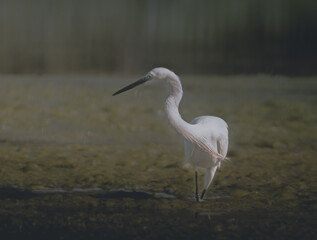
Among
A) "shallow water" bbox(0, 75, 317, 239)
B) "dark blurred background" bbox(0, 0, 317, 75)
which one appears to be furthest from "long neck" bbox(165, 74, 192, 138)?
"dark blurred background" bbox(0, 0, 317, 75)

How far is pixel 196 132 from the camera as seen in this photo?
2809 mm

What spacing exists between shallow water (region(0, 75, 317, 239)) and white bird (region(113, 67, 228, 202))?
23 centimetres

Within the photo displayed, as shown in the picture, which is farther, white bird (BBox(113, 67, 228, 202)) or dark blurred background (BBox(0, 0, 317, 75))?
dark blurred background (BBox(0, 0, 317, 75))

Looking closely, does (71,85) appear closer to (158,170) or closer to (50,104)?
(50,104)

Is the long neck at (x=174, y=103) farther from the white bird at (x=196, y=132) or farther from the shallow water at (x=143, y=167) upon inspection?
the shallow water at (x=143, y=167)

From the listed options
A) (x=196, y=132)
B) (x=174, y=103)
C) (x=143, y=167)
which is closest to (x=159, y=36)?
(x=143, y=167)

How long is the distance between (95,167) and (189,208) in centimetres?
92

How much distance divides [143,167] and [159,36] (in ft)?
24.1

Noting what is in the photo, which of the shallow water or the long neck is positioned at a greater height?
the long neck

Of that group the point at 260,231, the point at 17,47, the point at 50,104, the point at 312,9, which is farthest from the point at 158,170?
the point at 312,9

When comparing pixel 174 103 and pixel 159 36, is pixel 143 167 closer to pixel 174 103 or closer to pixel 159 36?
pixel 174 103

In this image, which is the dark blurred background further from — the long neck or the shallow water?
the long neck

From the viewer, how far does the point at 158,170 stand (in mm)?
3551

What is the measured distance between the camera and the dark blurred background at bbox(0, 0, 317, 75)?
823 cm
